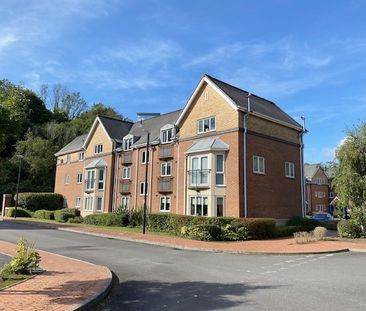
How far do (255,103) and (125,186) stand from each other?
15635 millimetres

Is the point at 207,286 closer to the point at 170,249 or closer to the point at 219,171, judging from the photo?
the point at 170,249

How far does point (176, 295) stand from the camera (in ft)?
28.5

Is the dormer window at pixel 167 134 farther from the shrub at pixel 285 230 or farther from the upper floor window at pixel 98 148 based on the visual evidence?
the shrub at pixel 285 230

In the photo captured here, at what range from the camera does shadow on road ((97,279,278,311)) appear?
779 cm

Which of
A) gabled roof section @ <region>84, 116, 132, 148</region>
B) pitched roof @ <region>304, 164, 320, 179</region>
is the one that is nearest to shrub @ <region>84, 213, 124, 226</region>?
gabled roof section @ <region>84, 116, 132, 148</region>

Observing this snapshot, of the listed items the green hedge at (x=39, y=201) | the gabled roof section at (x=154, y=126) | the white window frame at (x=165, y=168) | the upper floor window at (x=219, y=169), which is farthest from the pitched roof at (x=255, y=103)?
the green hedge at (x=39, y=201)

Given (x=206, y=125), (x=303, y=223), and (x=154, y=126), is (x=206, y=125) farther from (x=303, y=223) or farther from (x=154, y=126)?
(x=154, y=126)

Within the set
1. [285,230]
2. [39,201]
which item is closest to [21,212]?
[39,201]

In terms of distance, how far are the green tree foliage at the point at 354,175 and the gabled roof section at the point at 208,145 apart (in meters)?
8.13

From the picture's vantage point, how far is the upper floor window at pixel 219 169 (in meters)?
28.4

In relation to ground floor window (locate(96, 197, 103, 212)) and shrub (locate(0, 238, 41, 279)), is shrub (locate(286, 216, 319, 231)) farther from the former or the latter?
shrub (locate(0, 238, 41, 279))

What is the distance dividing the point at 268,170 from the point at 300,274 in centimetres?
1881

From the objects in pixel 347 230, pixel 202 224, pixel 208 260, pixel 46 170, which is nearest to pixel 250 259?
pixel 208 260

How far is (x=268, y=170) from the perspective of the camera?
2980 cm
